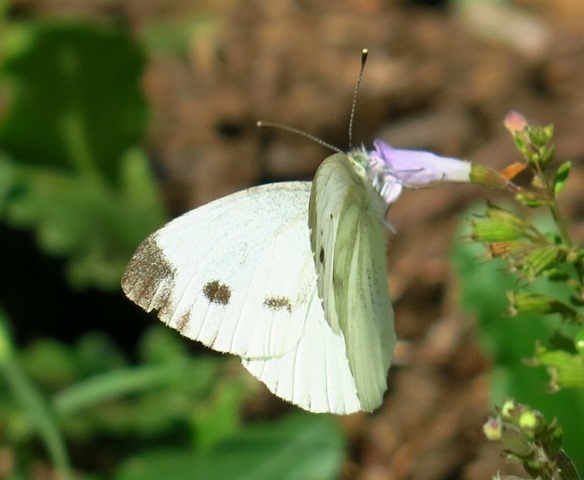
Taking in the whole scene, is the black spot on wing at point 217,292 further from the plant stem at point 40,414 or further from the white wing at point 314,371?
the plant stem at point 40,414

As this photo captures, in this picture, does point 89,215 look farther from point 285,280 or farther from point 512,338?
point 285,280

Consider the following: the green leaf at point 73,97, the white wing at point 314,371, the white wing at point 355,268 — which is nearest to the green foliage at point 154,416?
the green leaf at point 73,97

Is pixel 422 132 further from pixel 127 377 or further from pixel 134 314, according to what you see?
pixel 127 377

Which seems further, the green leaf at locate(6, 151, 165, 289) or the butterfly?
the green leaf at locate(6, 151, 165, 289)

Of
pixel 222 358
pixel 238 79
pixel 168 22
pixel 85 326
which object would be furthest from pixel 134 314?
pixel 168 22

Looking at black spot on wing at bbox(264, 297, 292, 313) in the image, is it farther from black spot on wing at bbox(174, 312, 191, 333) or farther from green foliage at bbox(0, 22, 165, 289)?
green foliage at bbox(0, 22, 165, 289)

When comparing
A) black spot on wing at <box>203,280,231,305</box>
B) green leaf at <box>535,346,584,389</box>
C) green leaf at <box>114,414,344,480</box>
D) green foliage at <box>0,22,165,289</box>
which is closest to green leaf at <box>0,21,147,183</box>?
green foliage at <box>0,22,165,289</box>
